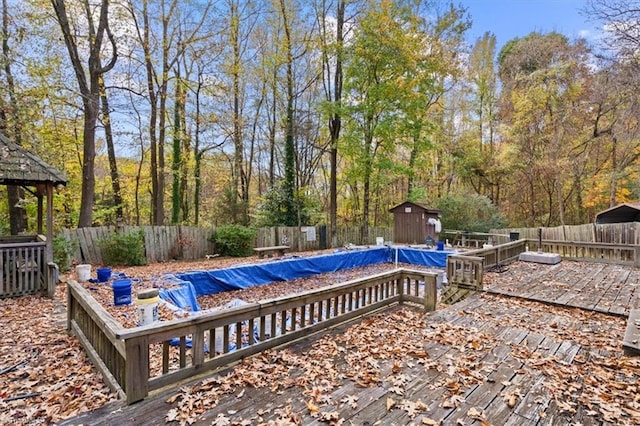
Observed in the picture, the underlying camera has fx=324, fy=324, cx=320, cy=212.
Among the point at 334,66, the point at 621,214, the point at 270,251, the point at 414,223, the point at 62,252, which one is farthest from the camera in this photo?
the point at 334,66

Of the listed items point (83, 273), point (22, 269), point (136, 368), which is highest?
point (22, 269)

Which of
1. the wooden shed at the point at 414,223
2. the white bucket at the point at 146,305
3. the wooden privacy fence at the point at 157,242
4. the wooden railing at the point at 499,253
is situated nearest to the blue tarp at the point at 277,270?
the wooden shed at the point at 414,223

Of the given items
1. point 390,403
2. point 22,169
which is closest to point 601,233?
point 390,403

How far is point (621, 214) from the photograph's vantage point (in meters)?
11.6

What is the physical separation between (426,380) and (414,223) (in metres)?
11.4

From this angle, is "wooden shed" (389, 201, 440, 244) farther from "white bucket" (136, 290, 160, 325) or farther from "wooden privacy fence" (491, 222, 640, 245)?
"white bucket" (136, 290, 160, 325)

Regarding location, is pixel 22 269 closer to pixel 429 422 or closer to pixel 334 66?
pixel 429 422

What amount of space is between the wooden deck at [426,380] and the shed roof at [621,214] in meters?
9.10

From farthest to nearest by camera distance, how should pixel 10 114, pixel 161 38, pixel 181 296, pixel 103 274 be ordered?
pixel 161 38 < pixel 10 114 < pixel 103 274 < pixel 181 296

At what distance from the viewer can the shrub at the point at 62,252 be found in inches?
Result: 272

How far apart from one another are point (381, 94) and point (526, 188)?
10.9 metres

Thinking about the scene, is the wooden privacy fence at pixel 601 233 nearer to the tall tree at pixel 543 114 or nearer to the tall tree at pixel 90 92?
the tall tree at pixel 543 114

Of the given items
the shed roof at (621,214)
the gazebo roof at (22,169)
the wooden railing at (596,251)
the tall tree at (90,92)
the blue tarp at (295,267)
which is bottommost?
the blue tarp at (295,267)

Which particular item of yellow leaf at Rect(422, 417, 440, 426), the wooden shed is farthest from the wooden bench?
yellow leaf at Rect(422, 417, 440, 426)
